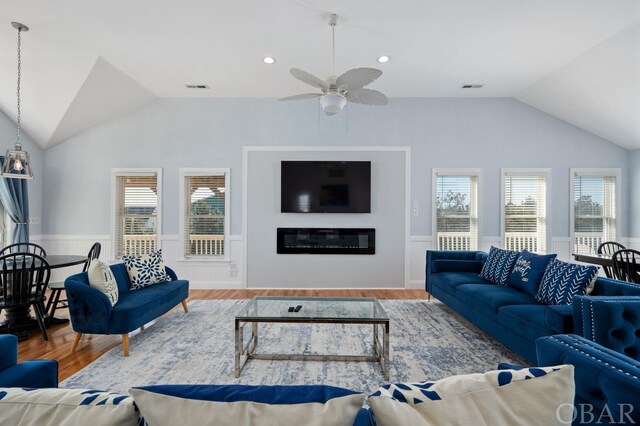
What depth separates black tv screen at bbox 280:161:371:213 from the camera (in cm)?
525

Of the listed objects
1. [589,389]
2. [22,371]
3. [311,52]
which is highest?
[311,52]

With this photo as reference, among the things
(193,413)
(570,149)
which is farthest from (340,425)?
(570,149)

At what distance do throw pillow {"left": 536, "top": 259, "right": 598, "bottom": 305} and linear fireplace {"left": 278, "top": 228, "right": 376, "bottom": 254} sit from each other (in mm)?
2710

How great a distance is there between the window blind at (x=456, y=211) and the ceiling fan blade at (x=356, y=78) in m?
3.05

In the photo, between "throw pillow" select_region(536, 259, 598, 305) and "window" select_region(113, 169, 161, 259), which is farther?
"window" select_region(113, 169, 161, 259)

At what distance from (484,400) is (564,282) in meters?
2.49

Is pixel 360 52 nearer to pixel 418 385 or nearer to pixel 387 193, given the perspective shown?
pixel 387 193

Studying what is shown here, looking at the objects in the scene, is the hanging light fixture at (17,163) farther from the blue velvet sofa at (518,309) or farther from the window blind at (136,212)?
the blue velvet sofa at (518,309)

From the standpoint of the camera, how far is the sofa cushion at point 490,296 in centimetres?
284

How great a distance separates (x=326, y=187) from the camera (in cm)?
525

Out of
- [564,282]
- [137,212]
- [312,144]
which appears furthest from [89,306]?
[564,282]

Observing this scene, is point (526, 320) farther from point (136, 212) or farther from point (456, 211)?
point (136, 212)

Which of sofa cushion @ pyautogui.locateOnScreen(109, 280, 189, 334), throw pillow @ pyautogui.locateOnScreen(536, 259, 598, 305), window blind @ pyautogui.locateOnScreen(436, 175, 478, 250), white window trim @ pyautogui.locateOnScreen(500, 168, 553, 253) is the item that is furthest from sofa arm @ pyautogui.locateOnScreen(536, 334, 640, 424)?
white window trim @ pyautogui.locateOnScreen(500, 168, 553, 253)

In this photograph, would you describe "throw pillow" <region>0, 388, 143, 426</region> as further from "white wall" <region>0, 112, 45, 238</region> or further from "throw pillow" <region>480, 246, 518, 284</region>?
"white wall" <region>0, 112, 45, 238</region>
